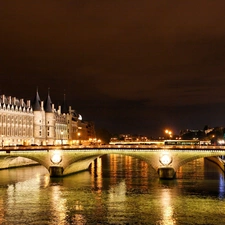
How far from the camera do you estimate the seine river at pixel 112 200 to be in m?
49.7

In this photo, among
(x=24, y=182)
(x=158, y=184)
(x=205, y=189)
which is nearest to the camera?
(x=205, y=189)

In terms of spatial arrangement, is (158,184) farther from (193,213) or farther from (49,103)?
(49,103)

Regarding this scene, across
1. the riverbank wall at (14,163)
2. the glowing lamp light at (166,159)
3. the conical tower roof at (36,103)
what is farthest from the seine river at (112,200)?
the conical tower roof at (36,103)

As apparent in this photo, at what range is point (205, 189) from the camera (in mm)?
68188

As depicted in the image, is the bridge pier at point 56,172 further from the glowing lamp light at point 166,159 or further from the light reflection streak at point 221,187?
the light reflection streak at point 221,187

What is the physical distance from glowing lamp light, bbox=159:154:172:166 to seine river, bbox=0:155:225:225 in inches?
120

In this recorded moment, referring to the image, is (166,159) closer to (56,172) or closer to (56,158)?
(56,172)

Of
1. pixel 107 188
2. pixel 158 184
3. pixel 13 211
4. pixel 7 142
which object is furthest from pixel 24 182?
pixel 7 142

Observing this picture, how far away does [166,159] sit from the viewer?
81.8 metres

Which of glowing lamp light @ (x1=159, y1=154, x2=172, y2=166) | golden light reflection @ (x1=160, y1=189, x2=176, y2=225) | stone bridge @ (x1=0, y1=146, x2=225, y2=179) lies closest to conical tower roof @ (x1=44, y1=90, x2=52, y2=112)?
stone bridge @ (x1=0, y1=146, x2=225, y2=179)

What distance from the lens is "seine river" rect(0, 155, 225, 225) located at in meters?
49.7

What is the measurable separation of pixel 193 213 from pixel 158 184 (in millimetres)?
22057

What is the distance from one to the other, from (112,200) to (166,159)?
23.6m

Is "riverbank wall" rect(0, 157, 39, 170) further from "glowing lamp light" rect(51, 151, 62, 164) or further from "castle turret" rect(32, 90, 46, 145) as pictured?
"castle turret" rect(32, 90, 46, 145)
